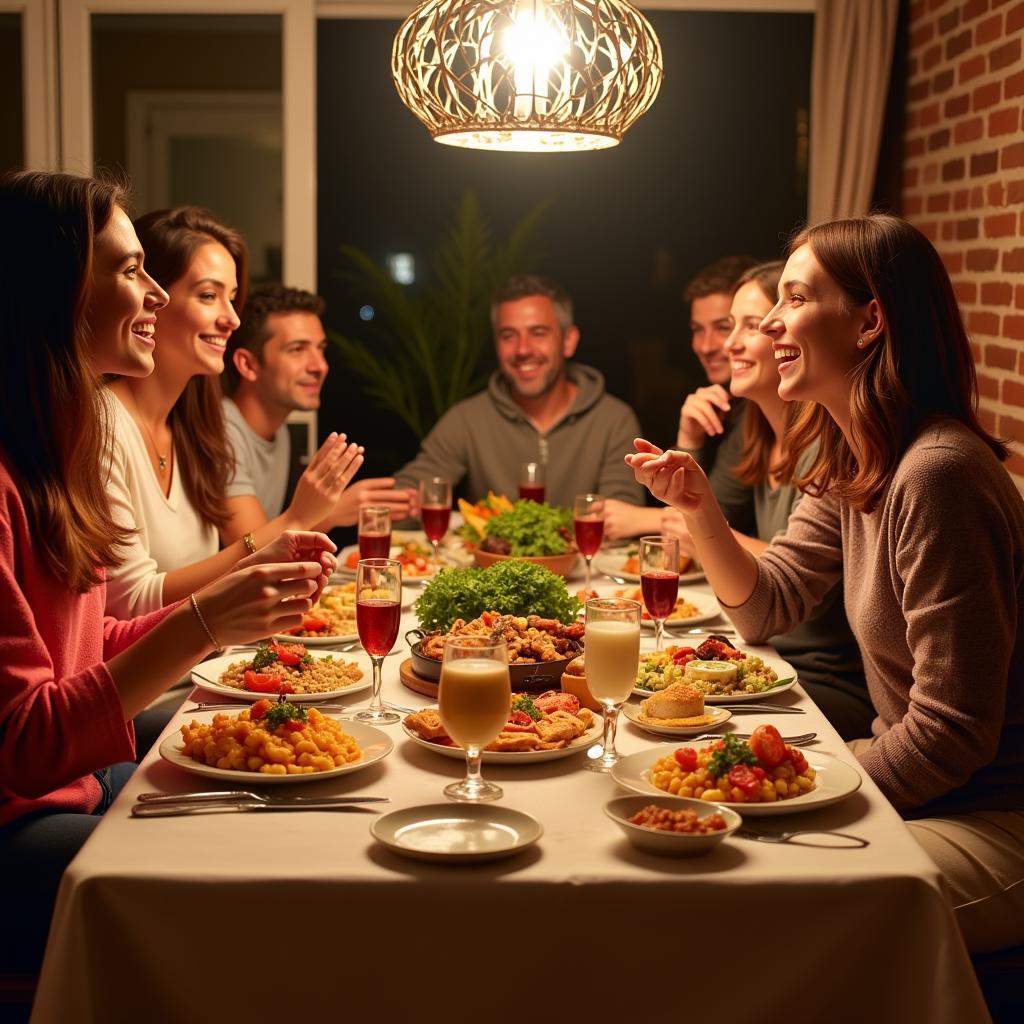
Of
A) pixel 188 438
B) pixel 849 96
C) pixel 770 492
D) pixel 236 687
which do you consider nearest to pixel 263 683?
pixel 236 687

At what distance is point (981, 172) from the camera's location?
3.43 meters

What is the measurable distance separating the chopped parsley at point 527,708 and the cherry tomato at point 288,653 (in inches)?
18.3

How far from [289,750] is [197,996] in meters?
0.34

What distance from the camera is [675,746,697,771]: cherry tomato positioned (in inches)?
60.4

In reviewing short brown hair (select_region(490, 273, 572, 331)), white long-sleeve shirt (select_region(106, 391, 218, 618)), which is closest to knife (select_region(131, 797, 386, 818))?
white long-sleeve shirt (select_region(106, 391, 218, 618))

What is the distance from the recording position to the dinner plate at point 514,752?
160cm

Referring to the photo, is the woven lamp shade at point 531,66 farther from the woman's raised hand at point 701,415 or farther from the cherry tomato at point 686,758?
the cherry tomato at point 686,758

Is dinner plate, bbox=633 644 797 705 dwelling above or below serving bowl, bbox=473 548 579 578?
below

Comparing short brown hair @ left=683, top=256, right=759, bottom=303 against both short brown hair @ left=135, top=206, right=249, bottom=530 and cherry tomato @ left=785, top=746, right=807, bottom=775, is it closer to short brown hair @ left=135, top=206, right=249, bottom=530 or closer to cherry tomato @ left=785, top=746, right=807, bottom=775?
short brown hair @ left=135, top=206, right=249, bottom=530

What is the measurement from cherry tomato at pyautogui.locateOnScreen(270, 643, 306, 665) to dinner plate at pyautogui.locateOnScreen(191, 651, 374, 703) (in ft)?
0.13

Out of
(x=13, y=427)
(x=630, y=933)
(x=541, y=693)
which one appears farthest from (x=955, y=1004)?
(x=13, y=427)

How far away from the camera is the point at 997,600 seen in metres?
1.77

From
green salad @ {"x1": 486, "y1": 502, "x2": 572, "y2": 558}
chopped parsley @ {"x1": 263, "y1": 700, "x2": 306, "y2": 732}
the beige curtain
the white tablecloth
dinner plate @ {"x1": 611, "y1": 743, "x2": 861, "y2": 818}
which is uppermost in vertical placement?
the beige curtain

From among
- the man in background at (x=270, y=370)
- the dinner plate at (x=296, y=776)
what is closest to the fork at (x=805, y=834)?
the dinner plate at (x=296, y=776)
